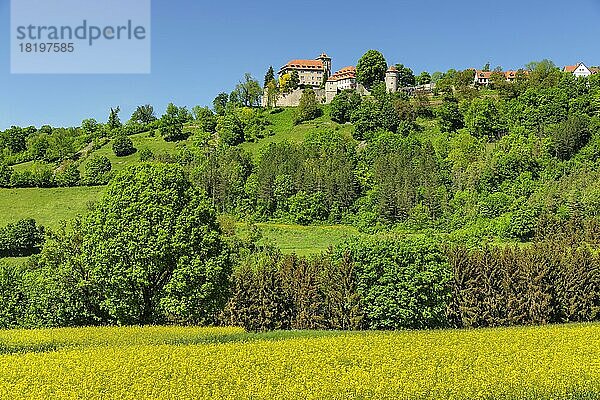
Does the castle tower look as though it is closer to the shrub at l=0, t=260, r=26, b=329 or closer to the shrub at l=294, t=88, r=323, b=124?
the shrub at l=294, t=88, r=323, b=124

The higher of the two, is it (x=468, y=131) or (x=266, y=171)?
(x=468, y=131)

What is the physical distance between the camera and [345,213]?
111m

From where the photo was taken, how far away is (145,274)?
109 ft

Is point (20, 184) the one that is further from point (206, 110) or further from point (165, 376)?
point (165, 376)

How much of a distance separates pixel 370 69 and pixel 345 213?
8934 cm

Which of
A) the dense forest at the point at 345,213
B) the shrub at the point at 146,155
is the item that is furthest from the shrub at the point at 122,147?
the shrub at the point at 146,155

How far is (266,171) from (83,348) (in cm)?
9786

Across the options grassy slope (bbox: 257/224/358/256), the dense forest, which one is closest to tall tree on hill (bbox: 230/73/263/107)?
the dense forest

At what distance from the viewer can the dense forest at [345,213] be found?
113 ft

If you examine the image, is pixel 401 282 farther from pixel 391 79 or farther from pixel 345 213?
pixel 391 79

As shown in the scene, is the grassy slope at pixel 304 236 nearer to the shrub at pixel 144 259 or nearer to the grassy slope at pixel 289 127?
the grassy slope at pixel 289 127

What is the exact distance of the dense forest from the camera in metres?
34.5

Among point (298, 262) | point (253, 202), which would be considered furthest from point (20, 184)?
point (298, 262)

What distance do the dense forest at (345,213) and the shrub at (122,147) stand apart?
1.21ft
